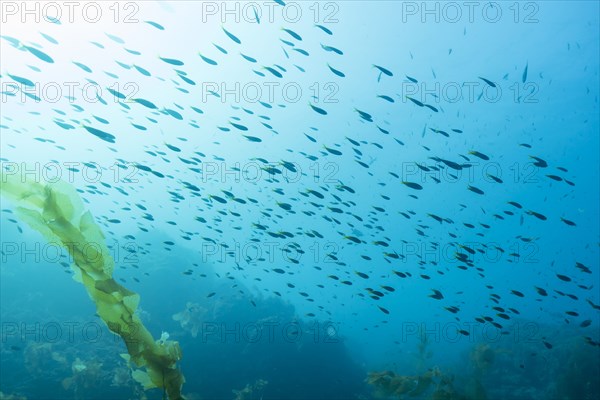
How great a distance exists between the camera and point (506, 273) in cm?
11938

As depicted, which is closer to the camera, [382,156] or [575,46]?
[575,46]

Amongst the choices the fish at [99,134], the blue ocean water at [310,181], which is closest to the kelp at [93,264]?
the blue ocean water at [310,181]

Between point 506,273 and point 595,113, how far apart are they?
3979 inches

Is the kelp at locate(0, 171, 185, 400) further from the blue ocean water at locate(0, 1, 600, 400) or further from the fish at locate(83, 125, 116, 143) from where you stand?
the fish at locate(83, 125, 116, 143)

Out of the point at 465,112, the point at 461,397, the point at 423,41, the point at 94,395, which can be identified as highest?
the point at 423,41

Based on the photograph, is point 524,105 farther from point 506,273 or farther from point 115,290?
point 506,273

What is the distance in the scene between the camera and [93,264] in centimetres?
320

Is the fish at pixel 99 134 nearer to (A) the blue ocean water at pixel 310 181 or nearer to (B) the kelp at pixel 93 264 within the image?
(A) the blue ocean water at pixel 310 181

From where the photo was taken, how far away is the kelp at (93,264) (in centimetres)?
319

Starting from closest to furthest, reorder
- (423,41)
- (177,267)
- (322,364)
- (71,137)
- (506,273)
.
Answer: (322,364) < (177,267) < (423,41) < (71,137) < (506,273)

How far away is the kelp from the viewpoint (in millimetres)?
3189

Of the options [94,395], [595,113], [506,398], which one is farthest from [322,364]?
[595,113]

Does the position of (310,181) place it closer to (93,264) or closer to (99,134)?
(99,134)

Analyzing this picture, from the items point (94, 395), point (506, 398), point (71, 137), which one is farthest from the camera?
point (71, 137)
